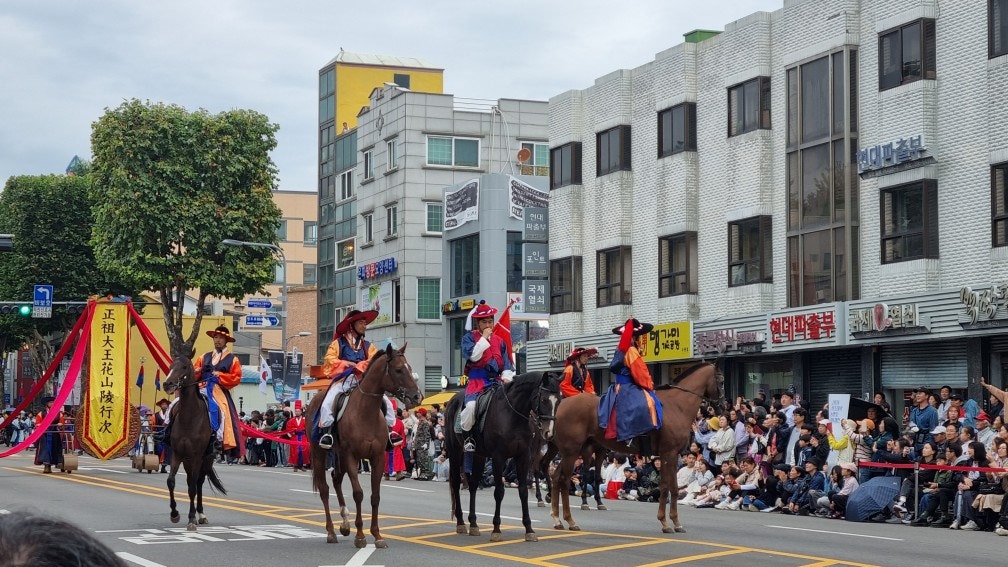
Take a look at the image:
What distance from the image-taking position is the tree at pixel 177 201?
5019 centimetres

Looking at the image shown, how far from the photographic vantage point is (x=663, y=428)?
701 inches

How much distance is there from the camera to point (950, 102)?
28625 millimetres

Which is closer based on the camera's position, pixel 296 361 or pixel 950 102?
pixel 950 102

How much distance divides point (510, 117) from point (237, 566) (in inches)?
2075

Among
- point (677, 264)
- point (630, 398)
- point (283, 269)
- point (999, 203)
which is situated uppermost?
point (283, 269)

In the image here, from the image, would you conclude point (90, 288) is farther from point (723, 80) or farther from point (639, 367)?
point (639, 367)

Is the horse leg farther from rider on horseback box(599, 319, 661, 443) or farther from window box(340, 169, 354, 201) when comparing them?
window box(340, 169, 354, 201)

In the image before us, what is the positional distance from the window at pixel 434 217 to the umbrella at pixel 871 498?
4144 centimetres

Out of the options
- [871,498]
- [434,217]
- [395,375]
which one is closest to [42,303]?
[434,217]

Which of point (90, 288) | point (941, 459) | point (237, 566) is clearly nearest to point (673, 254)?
point (941, 459)

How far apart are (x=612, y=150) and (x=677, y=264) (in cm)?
524

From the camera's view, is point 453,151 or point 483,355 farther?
point 453,151

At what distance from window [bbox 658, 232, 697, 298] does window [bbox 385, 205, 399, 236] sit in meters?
24.8

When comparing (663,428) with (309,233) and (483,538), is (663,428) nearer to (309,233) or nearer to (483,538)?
(483,538)
